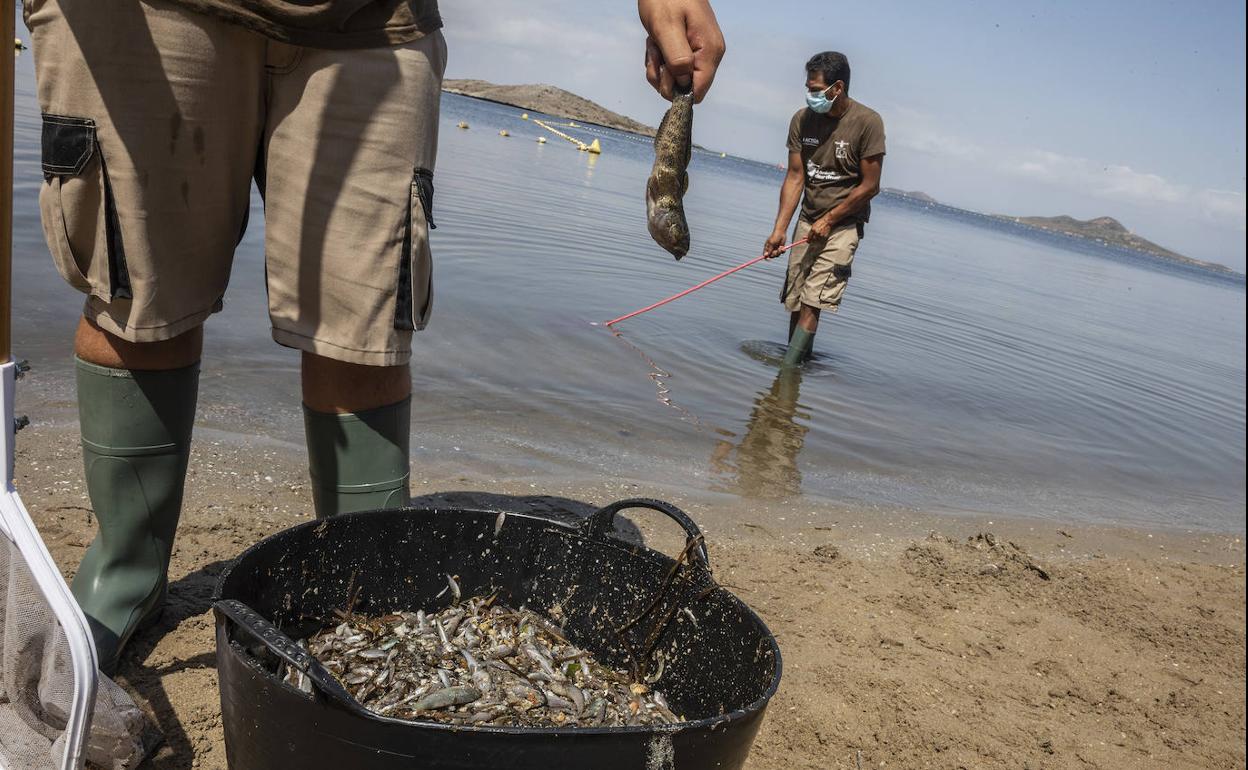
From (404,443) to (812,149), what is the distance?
6.36 m

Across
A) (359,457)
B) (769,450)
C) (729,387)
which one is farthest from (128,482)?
(729,387)

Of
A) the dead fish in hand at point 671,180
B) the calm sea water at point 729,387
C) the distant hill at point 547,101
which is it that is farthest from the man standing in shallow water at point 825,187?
the distant hill at point 547,101

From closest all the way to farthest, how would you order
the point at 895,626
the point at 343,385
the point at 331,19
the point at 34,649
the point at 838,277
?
the point at 34,649 < the point at 331,19 < the point at 343,385 < the point at 895,626 < the point at 838,277

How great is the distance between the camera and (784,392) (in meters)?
7.31

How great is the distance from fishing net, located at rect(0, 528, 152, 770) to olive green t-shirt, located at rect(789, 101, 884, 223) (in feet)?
22.4

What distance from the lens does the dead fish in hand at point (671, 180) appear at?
256 cm

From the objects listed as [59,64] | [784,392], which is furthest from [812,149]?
[59,64]

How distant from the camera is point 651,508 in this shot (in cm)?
217

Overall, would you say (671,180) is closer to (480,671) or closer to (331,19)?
(331,19)

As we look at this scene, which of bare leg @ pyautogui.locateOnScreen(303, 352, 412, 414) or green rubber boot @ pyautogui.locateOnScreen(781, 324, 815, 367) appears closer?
bare leg @ pyautogui.locateOnScreen(303, 352, 412, 414)

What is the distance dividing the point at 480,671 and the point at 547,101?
10676cm

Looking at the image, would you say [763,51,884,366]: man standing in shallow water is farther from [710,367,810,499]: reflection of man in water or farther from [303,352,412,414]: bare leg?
[303,352,412,414]: bare leg

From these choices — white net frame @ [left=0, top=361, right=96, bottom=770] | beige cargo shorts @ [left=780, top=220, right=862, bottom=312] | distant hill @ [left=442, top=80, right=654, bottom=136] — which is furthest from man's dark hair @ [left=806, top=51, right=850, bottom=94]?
distant hill @ [left=442, top=80, right=654, bottom=136]

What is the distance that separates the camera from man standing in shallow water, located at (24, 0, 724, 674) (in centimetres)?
197
